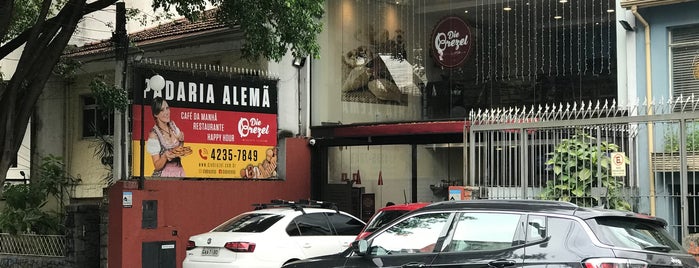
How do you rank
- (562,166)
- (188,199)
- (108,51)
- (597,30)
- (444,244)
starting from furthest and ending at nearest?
(108,51) < (188,199) < (597,30) < (562,166) < (444,244)

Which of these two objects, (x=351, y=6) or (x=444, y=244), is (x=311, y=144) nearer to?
(x=351, y=6)

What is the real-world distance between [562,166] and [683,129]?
1778 mm

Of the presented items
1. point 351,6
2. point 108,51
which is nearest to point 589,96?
point 351,6

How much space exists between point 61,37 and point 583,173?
8.59 m

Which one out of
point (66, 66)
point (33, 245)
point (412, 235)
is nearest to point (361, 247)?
point (412, 235)

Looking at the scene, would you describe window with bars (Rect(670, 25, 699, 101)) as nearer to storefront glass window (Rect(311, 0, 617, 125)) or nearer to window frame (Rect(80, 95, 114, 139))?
storefront glass window (Rect(311, 0, 617, 125))

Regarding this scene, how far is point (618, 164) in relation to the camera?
35.8 feet

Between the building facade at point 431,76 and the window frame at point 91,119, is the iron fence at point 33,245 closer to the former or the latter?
the window frame at point 91,119

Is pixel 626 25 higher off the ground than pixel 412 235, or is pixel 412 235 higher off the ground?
pixel 626 25

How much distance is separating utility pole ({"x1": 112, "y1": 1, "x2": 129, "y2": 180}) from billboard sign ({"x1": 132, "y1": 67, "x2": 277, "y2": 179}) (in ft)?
0.68

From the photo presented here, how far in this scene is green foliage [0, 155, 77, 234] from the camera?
16984mm

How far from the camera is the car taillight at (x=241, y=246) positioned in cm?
1147

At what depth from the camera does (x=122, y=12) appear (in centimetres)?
1516

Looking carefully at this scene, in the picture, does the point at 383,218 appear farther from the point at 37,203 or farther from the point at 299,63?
the point at 37,203
